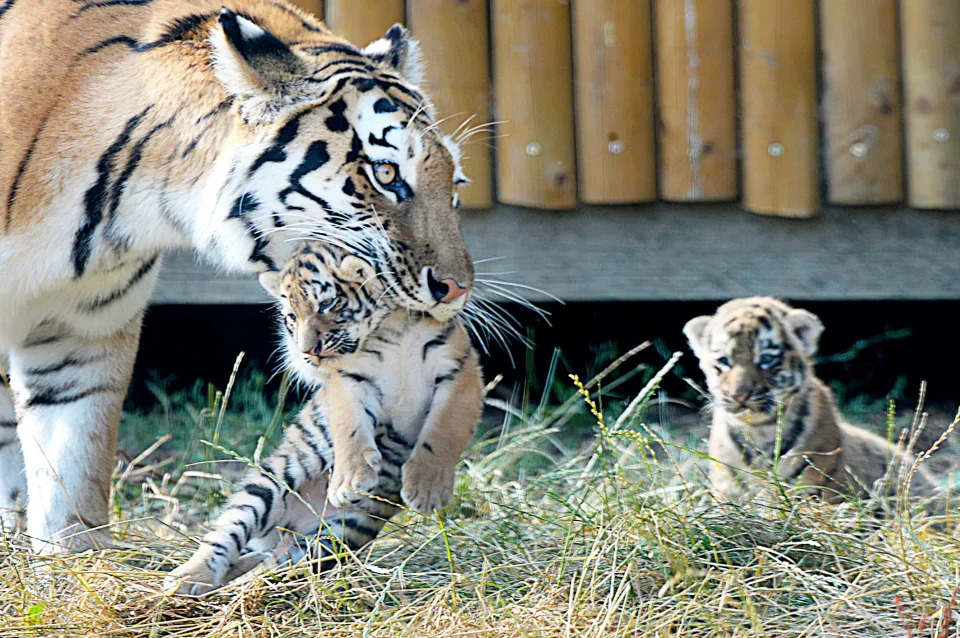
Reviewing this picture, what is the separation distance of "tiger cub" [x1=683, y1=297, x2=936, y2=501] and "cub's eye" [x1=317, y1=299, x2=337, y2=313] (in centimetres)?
158

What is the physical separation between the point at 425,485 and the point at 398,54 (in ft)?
3.89

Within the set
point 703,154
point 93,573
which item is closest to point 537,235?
point 703,154

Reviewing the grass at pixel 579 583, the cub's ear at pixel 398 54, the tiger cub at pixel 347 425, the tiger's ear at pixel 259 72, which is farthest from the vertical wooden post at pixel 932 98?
the tiger's ear at pixel 259 72

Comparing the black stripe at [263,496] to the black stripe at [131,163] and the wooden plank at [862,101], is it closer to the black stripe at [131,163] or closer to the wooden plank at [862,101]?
the black stripe at [131,163]

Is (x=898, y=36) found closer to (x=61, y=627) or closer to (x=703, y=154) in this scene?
(x=703, y=154)

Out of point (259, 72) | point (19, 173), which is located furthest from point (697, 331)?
point (19, 173)

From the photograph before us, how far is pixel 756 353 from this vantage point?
381 centimetres

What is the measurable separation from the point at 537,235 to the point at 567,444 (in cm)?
94

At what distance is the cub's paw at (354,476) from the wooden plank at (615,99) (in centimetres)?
207

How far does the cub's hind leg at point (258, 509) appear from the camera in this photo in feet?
9.18

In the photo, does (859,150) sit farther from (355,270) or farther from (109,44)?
(109,44)

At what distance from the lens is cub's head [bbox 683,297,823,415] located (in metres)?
3.79

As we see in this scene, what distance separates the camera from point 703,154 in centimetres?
442

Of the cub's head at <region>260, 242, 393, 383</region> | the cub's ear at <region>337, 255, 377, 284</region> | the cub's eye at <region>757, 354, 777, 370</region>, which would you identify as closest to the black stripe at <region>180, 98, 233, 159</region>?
the cub's head at <region>260, 242, 393, 383</region>
